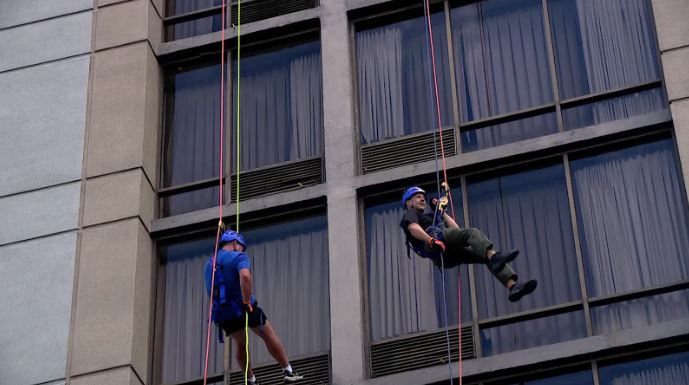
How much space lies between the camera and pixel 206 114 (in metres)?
26.8

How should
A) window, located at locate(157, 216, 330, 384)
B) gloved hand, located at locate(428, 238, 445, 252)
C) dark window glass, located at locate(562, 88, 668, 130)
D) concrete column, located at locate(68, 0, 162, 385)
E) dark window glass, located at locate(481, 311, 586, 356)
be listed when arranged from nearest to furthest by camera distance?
gloved hand, located at locate(428, 238, 445, 252) < dark window glass, located at locate(481, 311, 586, 356) < concrete column, located at locate(68, 0, 162, 385) < window, located at locate(157, 216, 330, 384) < dark window glass, located at locate(562, 88, 668, 130)

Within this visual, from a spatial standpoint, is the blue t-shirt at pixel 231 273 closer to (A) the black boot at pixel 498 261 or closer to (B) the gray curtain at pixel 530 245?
(A) the black boot at pixel 498 261

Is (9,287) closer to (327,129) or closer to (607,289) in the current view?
(327,129)

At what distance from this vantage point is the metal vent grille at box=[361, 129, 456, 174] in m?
24.9

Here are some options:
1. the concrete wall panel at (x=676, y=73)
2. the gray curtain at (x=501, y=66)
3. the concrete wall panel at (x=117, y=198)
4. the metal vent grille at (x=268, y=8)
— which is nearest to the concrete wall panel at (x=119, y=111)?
the concrete wall panel at (x=117, y=198)

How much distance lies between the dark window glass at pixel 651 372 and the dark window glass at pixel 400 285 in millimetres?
2215

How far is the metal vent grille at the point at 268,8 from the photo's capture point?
88.8 feet

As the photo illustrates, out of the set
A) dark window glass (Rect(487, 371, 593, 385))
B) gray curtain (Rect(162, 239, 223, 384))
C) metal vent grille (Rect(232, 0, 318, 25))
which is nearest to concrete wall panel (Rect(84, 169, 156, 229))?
gray curtain (Rect(162, 239, 223, 384))

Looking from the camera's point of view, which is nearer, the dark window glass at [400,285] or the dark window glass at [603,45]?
the dark window glass at [400,285]

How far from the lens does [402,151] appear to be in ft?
82.2

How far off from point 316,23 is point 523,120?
153 inches

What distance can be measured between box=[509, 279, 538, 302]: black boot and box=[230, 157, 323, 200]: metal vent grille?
4273 mm

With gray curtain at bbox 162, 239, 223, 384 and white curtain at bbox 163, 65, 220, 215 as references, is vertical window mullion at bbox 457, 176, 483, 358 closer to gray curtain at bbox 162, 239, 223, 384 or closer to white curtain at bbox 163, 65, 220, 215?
gray curtain at bbox 162, 239, 223, 384

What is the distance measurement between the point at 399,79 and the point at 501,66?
158 cm
